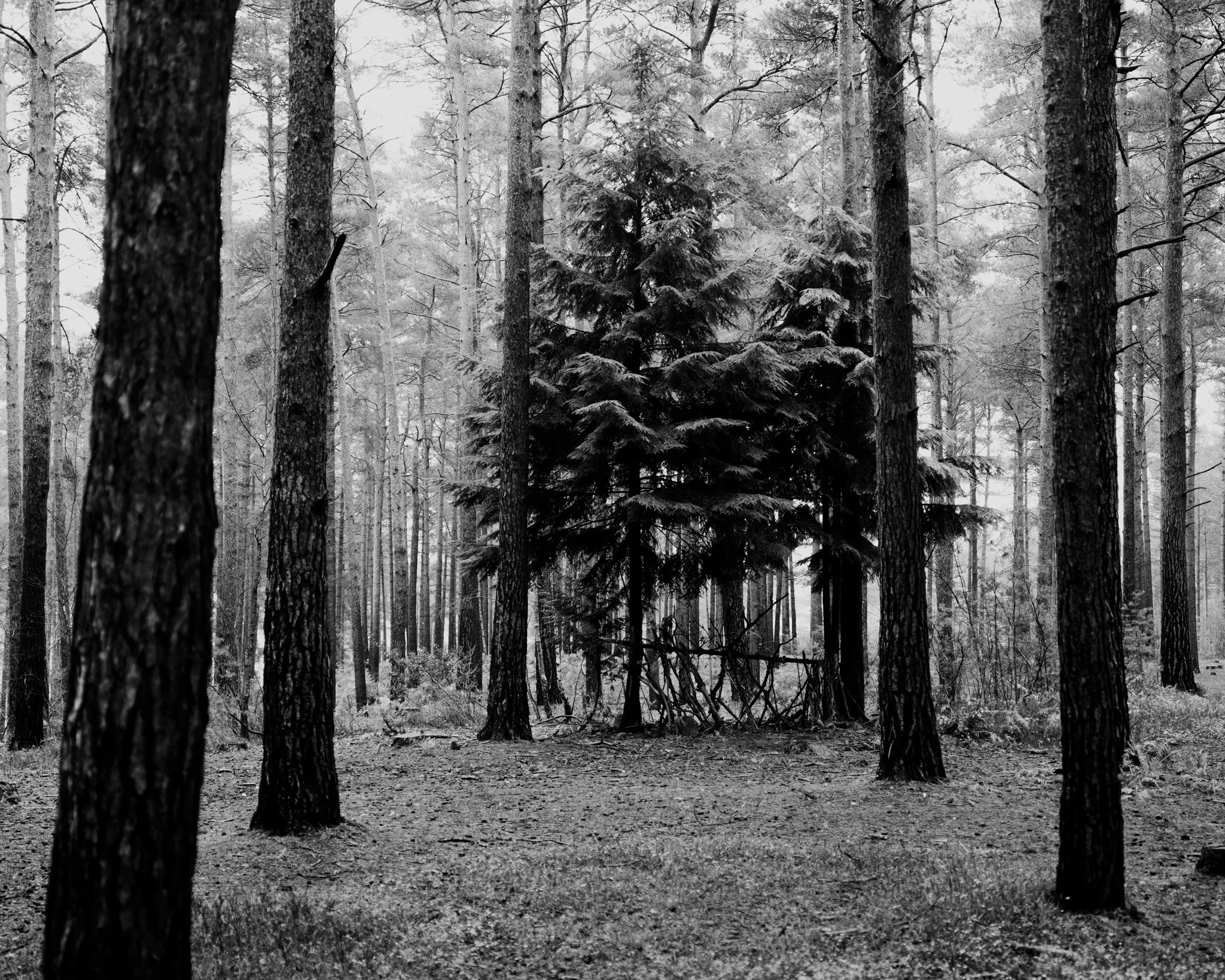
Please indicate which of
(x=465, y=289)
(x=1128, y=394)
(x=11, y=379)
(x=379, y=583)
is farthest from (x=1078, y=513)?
(x=379, y=583)

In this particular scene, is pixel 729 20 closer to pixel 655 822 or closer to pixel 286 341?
pixel 286 341

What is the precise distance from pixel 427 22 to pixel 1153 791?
18232 millimetres

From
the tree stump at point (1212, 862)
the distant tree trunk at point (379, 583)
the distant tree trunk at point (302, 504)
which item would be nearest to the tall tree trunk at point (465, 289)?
the distant tree trunk at point (302, 504)

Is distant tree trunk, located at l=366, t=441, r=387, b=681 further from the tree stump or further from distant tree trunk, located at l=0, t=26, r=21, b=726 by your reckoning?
the tree stump

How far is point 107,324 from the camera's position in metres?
2.82

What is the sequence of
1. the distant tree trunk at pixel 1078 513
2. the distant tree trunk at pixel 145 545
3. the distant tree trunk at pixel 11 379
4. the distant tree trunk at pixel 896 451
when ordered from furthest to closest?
the distant tree trunk at pixel 11 379
the distant tree trunk at pixel 896 451
the distant tree trunk at pixel 1078 513
the distant tree trunk at pixel 145 545

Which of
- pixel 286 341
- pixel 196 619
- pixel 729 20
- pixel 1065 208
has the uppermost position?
pixel 729 20

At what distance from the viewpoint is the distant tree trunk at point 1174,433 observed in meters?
14.5

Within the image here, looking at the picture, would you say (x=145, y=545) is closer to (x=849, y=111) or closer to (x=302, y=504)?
(x=302, y=504)

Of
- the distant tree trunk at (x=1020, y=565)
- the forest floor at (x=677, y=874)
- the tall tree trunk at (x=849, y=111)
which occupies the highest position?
the tall tree trunk at (x=849, y=111)

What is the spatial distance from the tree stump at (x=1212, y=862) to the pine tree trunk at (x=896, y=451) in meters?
2.73

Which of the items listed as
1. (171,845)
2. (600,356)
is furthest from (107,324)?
(600,356)

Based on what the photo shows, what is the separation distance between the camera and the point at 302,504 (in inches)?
247

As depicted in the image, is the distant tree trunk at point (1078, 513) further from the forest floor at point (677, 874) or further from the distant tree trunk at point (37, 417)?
the distant tree trunk at point (37, 417)
